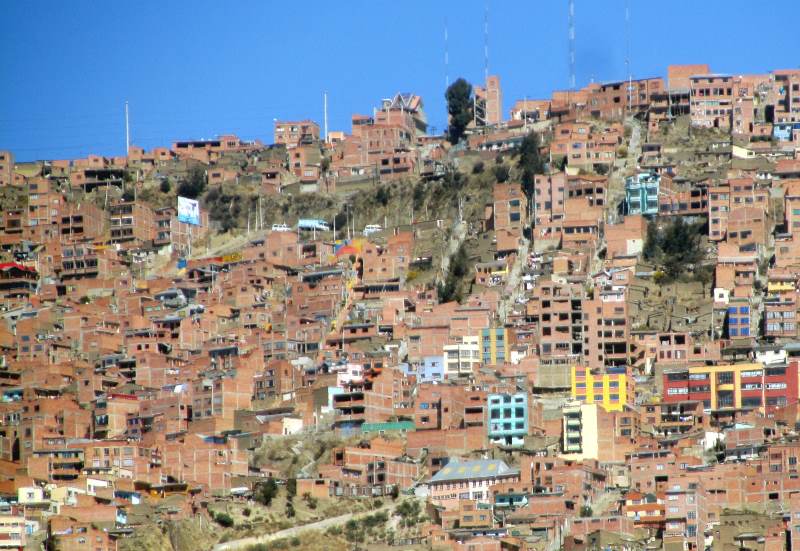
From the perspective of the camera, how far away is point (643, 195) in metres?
91.7

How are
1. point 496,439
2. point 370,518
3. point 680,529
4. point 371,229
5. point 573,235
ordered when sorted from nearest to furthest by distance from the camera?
point 680,529, point 370,518, point 496,439, point 573,235, point 371,229

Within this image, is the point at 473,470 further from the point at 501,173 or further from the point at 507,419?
the point at 501,173

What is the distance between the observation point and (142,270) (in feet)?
333

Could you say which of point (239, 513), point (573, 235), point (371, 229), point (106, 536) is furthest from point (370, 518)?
point (371, 229)

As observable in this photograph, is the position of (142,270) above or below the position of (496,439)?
above

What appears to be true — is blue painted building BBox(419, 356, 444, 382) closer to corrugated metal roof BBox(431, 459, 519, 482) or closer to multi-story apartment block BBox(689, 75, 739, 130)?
corrugated metal roof BBox(431, 459, 519, 482)

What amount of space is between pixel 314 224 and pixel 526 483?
3594cm

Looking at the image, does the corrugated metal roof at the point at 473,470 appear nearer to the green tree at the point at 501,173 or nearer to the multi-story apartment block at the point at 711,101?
the green tree at the point at 501,173

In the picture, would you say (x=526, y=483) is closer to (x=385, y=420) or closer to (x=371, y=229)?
(x=385, y=420)

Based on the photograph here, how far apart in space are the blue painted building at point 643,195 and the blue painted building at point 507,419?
19411 millimetres

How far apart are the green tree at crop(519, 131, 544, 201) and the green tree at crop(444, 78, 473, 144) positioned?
671 cm

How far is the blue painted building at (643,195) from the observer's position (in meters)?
91.4

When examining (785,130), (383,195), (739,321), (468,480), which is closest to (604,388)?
(739,321)

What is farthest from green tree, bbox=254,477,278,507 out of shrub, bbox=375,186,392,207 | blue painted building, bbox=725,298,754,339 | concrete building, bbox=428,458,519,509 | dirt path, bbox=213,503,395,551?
shrub, bbox=375,186,392,207
